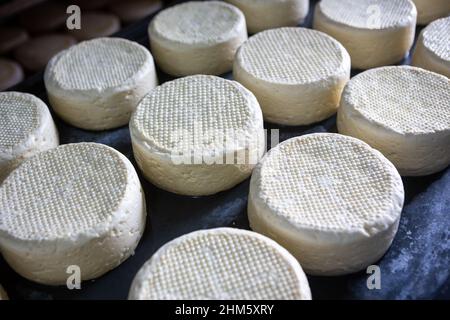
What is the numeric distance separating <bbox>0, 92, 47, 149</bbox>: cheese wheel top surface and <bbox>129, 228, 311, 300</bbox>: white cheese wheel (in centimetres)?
67

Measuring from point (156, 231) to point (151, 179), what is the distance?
175mm

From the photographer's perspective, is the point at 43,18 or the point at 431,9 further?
the point at 43,18

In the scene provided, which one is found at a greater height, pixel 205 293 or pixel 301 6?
pixel 301 6

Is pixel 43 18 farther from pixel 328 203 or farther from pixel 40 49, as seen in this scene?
pixel 328 203

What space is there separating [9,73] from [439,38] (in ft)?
5.65

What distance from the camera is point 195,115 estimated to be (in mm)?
1603

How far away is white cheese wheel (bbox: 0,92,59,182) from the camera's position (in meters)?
1.59

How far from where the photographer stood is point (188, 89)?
1700mm

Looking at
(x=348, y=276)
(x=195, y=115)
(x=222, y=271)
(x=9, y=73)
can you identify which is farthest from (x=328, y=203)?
(x=9, y=73)

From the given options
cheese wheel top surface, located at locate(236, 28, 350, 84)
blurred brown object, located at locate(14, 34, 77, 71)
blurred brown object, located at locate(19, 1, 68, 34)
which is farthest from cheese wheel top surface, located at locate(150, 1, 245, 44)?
blurred brown object, located at locate(19, 1, 68, 34)

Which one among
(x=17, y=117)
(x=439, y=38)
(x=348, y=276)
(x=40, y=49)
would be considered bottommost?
(x=348, y=276)

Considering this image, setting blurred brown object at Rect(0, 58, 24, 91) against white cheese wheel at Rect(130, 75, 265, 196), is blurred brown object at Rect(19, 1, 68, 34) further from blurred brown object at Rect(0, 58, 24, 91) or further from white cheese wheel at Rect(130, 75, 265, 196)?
white cheese wheel at Rect(130, 75, 265, 196)
